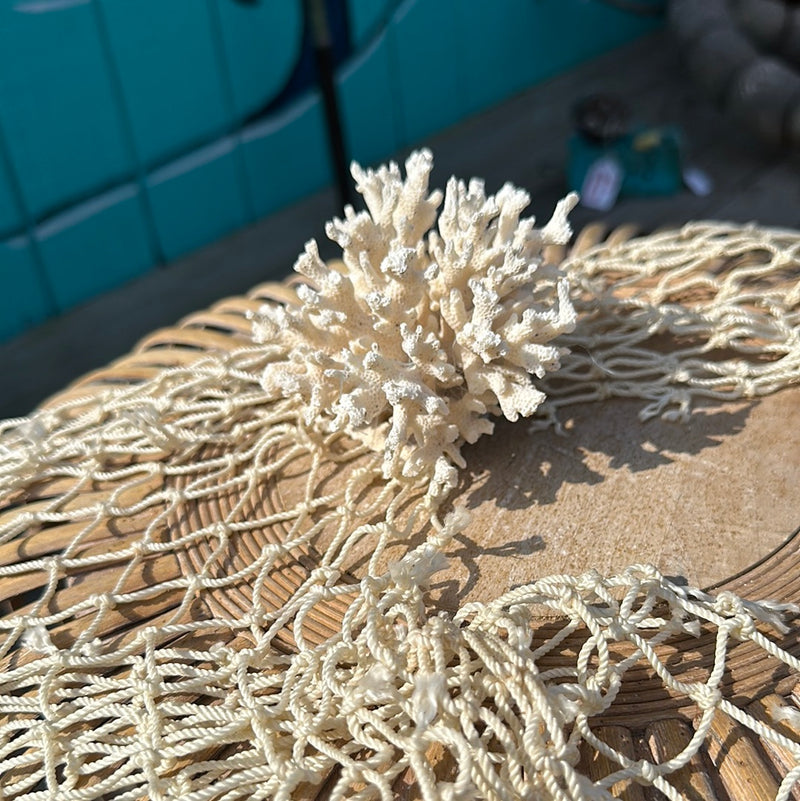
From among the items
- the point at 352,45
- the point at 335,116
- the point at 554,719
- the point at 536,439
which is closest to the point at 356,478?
the point at 536,439

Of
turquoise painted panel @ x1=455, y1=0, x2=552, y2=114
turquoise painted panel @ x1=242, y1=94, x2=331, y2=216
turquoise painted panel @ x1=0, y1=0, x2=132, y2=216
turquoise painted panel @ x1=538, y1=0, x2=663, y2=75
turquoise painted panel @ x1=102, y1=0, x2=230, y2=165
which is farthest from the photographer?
turquoise painted panel @ x1=538, y1=0, x2=663, y2=75

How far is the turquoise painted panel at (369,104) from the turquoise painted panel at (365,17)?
33mm

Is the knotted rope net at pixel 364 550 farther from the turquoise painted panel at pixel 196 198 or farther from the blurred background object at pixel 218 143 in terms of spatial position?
the turquoise painted panel at pixel 196 198

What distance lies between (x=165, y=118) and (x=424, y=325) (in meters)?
1.47

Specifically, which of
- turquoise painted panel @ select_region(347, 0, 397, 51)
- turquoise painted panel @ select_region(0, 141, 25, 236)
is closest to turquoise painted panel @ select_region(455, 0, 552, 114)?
turquoise painted panel @ select_region(347, 0, 397, 51)

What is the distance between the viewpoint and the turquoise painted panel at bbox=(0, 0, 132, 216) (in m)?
1.69

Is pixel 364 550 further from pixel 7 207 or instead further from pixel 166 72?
pixel 166 72

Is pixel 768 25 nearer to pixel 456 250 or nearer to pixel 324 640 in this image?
pixel 456 250

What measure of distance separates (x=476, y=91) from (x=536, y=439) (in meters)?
2.20

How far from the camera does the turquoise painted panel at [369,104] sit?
233 centimetres

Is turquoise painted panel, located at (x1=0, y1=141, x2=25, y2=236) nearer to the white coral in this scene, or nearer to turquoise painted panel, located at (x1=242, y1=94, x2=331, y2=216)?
turquoise painted panel, located at (x1=242, y1=94, x2=331, y2=216)

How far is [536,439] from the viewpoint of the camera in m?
0.77

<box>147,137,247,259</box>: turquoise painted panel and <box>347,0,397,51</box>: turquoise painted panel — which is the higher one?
<box>347,0,397,51</box>: turquoise painted panel

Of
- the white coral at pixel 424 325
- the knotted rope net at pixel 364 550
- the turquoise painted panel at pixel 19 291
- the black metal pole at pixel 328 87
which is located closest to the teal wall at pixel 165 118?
the turquoise painted panel at pixel 19 291
